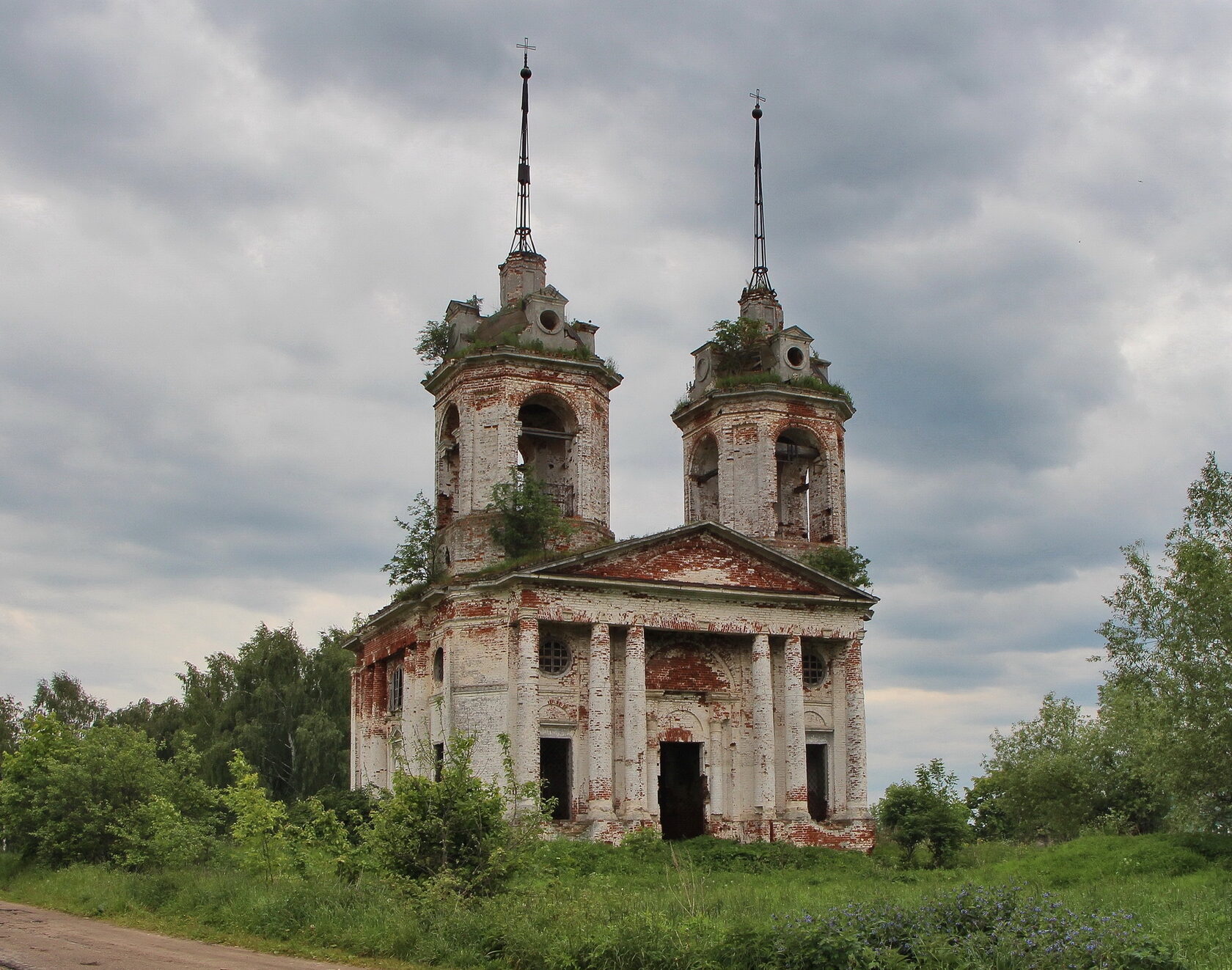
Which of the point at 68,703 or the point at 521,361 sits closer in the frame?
the point at 521,361

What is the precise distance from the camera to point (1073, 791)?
33000 mm

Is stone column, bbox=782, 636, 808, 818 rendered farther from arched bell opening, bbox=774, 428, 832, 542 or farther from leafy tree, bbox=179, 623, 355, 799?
leafy tree, bbox=179, 623, 355, 799

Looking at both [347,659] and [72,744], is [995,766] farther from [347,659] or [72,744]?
[72,744]

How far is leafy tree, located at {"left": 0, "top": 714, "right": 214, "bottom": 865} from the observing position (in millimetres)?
21172

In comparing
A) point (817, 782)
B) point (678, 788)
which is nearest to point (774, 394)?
point (817, 782)

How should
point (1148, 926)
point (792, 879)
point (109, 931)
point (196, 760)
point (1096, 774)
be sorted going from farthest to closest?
point (1096, 774)
point (196, 760)
point (792, 879)
point (109, 931)
point (1148, 926)

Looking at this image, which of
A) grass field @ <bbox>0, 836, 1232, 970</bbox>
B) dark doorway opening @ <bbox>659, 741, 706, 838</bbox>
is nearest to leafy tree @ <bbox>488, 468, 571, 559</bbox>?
dark doorway opening @ <bbox>659, 741, 706, 838</bbox>

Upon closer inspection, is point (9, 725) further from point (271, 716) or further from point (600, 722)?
point (600, 722)

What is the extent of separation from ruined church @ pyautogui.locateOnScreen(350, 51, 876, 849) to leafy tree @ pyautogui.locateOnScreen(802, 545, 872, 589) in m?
0.61

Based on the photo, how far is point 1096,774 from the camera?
32.6 metres

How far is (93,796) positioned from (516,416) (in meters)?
10.7

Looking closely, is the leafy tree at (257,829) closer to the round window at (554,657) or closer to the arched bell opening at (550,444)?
the round window at (554,657)

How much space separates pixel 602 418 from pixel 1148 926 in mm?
17417

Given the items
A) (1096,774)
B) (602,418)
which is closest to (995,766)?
(1096,774)
